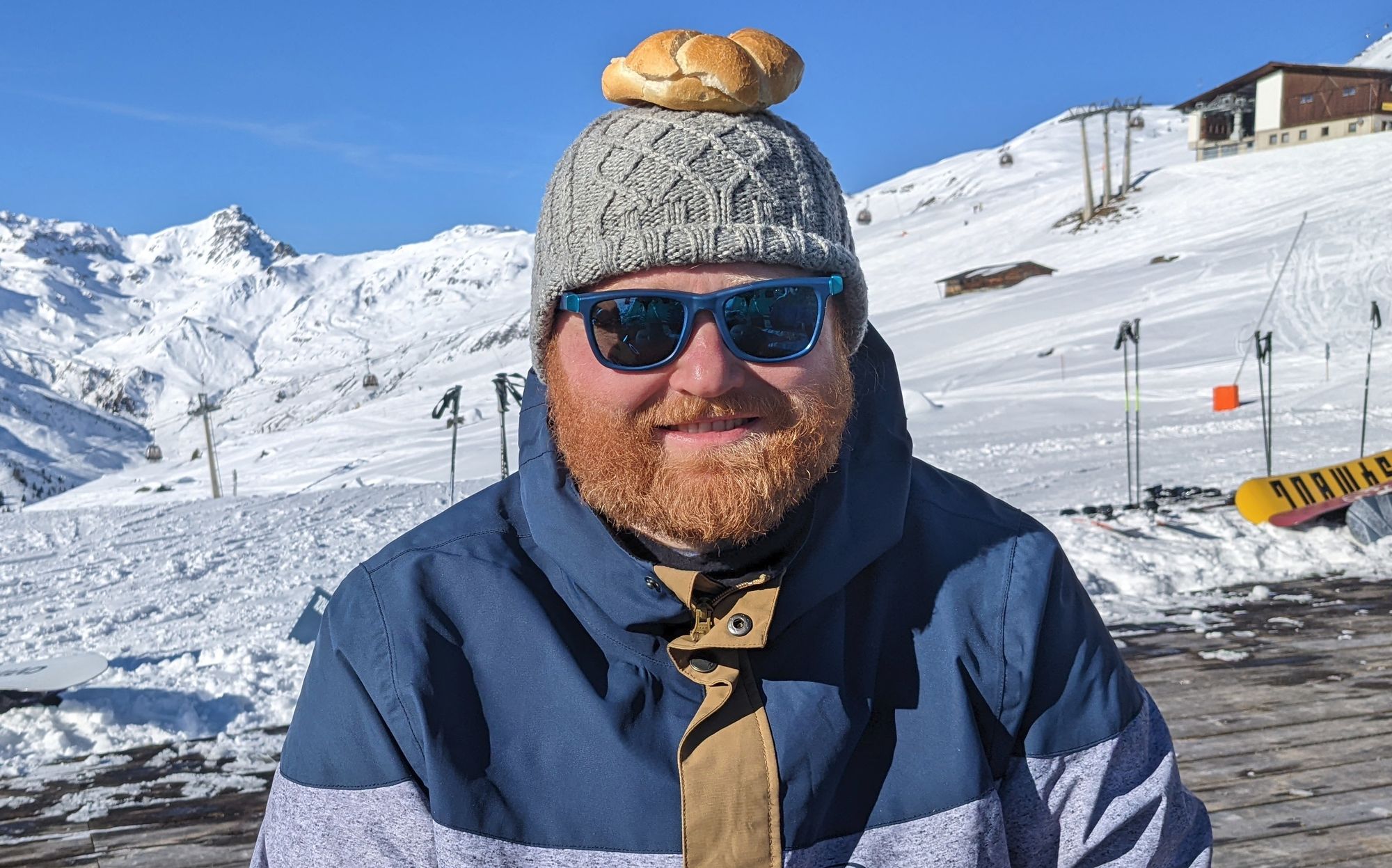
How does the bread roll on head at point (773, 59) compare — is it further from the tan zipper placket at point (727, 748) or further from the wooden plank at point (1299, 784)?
the wooden plank at point (1299, 784)

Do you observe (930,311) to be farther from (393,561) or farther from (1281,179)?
(393,561)

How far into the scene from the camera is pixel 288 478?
28.9 m

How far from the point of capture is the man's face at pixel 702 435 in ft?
4.94

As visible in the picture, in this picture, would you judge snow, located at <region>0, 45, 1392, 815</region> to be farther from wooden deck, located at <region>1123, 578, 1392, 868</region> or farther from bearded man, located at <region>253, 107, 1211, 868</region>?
bearded man, located at <region>253, 107, 1211, 868</region>

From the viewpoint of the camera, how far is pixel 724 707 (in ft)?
4.76

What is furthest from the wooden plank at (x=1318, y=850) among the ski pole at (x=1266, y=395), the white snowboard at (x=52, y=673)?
the ski pole at (x=1266, y=395)

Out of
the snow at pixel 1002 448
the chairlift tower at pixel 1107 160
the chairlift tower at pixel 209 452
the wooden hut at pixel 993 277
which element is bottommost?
the chairlift tower at pixel 209 452

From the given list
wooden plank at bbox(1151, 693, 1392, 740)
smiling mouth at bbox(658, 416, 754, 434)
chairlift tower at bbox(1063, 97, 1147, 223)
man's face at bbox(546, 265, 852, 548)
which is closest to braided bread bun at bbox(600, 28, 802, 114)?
man's face at bbox(546, 265, 852, 548)

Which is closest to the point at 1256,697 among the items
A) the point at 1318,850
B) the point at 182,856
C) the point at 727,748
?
the point at 1318,850

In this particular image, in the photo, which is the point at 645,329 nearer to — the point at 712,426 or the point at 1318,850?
the point at 712,426

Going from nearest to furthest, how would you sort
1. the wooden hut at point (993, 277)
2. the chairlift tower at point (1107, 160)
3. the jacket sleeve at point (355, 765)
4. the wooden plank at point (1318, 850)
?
1. the jacket sleeve at point (355, 765)
2. the wooden plank at point (1318, 850)
3. the wooden hut at point (993, 277)
4. the chairlift tower at point (1107, 160)

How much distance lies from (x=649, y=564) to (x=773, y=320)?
0.39m

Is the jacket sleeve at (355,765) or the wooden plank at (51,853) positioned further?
the wooden plank at (51,853)

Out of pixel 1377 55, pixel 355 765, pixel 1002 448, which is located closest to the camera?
pixel 355 765
